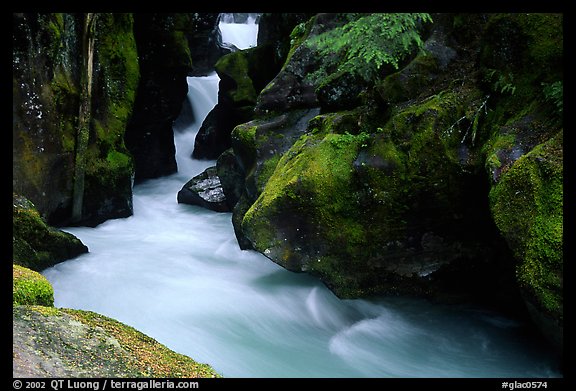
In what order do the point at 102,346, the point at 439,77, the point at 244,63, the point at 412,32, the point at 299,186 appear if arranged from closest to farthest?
the point at 102,346
the point at 412,32
the point at 299,186
the point at 439,77
the point at 244,63

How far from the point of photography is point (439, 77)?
24.6ft

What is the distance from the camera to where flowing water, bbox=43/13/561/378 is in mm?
6379

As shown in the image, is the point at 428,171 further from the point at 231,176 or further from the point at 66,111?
the point at 66,111

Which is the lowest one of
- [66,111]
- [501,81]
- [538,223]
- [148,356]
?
[148,356]

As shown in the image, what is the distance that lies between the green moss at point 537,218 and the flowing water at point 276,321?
5.77 feet

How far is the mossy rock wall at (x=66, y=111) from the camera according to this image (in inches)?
373

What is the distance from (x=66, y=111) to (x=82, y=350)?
8.36 m

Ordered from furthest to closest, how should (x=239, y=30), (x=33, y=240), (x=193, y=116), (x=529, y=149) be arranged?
(x=239, y=30) → (x=193, y=116) → (x=33, y=240) → (x=529, y=149)

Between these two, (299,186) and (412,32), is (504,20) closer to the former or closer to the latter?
(412,32)

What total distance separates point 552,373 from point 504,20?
4855mm

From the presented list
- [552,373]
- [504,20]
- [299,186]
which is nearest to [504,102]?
[504,20]

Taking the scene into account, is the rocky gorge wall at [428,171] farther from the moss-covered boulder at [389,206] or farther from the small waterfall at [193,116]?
the small waterfall at [193,116]

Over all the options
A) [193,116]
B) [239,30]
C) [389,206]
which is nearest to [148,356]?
[389,206]

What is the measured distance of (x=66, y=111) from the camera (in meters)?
10.7
